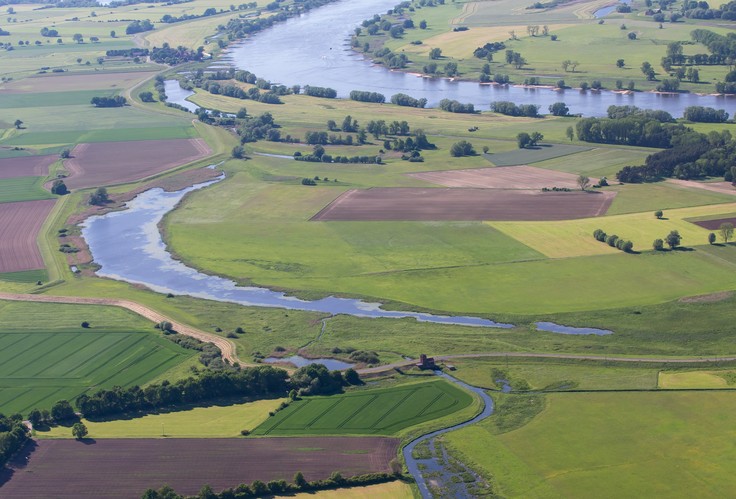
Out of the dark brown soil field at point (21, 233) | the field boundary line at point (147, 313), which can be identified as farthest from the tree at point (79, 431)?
the dark brown soil field at point (21, 233)

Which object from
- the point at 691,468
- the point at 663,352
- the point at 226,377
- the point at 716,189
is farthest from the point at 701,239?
→ the point at 226,377

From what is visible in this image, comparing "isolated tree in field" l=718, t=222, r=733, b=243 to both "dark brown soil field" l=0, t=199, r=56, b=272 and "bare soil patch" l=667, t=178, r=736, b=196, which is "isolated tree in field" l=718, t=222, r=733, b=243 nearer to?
"bare soil patch" l=667, t=178, r=736, b=196

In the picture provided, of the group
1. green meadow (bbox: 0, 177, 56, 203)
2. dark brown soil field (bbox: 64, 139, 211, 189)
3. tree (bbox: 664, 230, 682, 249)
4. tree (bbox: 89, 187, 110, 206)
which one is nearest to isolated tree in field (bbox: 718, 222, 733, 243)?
tree (bbox: 664, 230, 682, 249)

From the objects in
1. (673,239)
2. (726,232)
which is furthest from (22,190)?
(726,232)

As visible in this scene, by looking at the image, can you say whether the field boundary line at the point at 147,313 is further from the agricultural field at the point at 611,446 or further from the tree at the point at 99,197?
the tree at the point at 99,197

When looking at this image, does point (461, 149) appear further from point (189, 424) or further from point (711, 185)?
point (189, 424)

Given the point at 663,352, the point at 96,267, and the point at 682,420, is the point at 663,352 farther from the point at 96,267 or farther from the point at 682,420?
the point at 96,267
